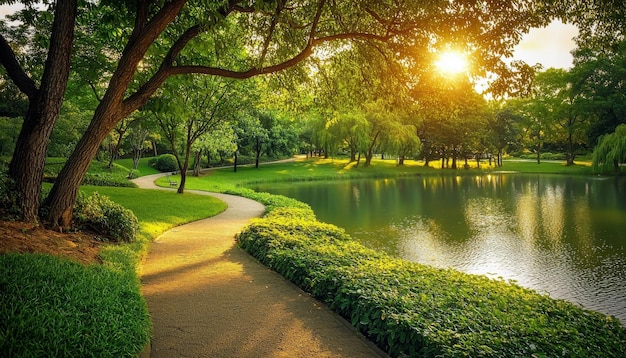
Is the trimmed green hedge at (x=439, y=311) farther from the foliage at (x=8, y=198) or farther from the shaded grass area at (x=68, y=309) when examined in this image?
the foliage at (x=8, y=198)

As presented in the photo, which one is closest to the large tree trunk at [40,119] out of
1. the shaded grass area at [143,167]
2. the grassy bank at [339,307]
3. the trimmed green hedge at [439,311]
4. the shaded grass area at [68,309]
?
the grassy bank at [339,307]

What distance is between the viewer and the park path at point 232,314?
464cm

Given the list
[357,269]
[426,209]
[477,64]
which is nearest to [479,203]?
[426,209]

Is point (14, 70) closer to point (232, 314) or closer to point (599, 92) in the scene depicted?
point (232, 314)

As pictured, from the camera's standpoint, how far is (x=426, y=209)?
21688 millimetres

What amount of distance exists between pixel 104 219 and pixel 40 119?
2618mm

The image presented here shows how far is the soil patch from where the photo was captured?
5887mm

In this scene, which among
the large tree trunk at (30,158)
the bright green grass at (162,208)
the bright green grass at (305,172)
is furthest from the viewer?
the bright green grass at (305,172)

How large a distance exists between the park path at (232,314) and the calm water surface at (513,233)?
6.18 meters

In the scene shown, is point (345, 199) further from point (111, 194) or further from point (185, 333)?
point (185, 333)

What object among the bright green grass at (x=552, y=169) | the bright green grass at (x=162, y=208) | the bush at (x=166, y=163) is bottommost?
the bright green grass at (x=552, y=169)

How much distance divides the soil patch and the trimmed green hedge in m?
3.38

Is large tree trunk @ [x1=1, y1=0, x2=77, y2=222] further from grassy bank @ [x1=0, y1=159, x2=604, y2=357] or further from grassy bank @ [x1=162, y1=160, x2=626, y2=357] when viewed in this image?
grassy bank @ [x1=162, y1=160, x2=626, y2=357]

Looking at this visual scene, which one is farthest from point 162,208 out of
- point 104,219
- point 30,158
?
point 30,158
